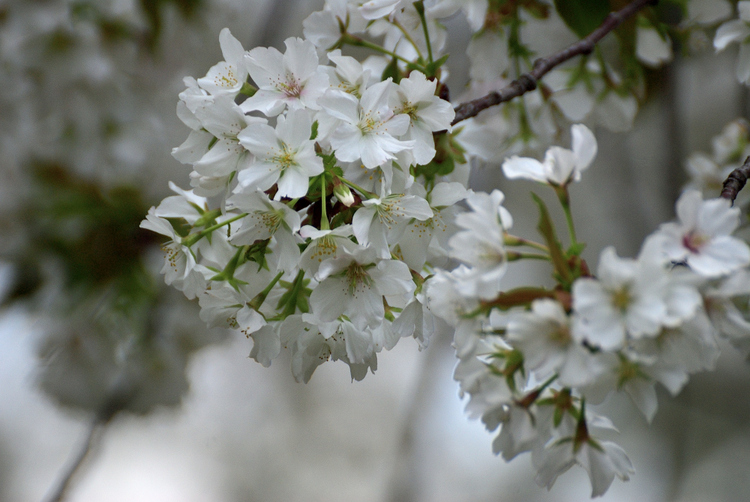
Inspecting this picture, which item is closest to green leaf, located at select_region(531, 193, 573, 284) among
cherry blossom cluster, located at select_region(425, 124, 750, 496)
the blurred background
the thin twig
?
cherry blossom cluster, located at select_region(425, 124, 750, 496)

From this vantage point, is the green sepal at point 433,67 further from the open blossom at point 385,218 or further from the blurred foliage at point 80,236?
the blurred foliage at point 80,236

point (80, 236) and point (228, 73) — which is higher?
point (228, 73)

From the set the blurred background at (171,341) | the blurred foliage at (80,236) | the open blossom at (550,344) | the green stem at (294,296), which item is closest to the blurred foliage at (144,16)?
the blurred background at (171,341)

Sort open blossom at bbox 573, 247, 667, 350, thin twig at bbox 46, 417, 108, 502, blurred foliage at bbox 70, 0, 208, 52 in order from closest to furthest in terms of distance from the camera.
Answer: open blossom at bbox 573, 247, 667, 350, blurred foliage at bbox 70, 0, 208, 52, thin twig at bbox 46, 417, 108, 502

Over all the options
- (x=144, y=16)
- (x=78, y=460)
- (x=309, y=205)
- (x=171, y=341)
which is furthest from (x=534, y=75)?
(x=78, y=460)

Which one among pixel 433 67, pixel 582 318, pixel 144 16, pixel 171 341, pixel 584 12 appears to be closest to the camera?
pixel 582 318

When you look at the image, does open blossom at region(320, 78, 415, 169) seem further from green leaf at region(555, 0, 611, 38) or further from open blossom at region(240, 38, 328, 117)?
green leaf at region(555, 0, 611, 38)

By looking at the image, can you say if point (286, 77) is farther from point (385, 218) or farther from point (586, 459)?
point (586, 459)
